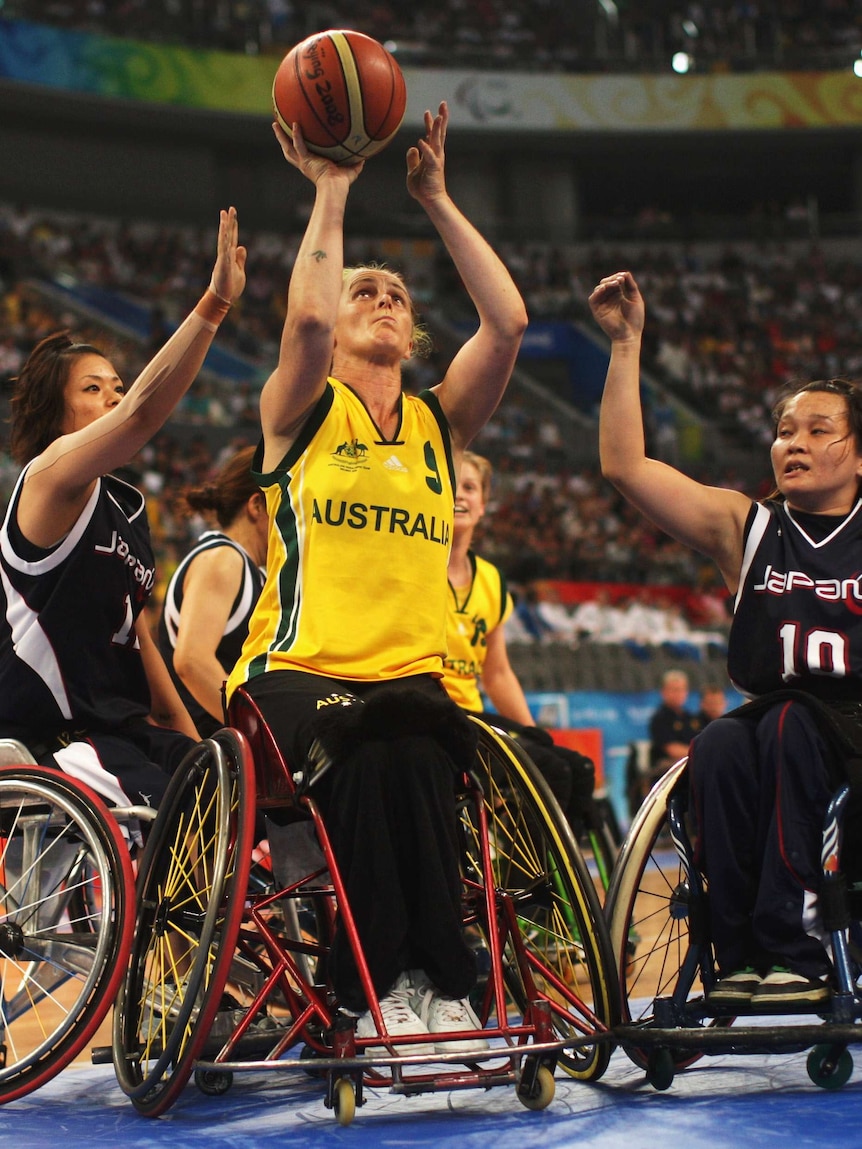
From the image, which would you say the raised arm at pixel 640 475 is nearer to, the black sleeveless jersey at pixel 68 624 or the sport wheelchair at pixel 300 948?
the sport wheelchair at pixel 300 948

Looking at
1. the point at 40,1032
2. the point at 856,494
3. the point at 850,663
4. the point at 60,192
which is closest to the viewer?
the point at 850,663

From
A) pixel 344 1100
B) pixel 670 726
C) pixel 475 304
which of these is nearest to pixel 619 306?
pixel 475 304

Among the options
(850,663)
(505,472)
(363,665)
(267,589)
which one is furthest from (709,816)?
(505,472)

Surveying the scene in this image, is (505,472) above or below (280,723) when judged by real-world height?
above

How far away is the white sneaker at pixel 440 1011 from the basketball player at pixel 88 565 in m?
0.95

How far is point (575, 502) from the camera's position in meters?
17.3

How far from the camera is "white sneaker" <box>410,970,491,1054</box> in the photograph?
7.88 ft

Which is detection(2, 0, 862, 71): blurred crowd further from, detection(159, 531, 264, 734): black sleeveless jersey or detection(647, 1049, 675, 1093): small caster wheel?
detection(647, 1049, 675, 1093): small caster wheel

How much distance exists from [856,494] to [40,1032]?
268cm

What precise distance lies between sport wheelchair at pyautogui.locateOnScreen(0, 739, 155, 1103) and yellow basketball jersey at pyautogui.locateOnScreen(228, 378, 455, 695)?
42cm

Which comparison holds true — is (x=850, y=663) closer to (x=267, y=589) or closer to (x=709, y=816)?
(x=709, y=816)

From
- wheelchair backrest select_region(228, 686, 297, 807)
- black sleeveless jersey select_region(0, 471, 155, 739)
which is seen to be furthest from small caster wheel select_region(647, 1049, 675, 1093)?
black sleeveless jersey select_region(0, 471, 155, 739)

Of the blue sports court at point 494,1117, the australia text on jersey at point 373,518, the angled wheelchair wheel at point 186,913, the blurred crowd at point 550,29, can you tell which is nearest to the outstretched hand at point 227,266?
the australia text on jersey at point 373,518

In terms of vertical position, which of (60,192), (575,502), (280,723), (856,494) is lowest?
(280,723)
